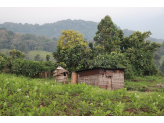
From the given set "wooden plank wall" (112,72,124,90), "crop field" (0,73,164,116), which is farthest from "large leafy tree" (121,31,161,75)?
"crop field" (0,73,164,116)

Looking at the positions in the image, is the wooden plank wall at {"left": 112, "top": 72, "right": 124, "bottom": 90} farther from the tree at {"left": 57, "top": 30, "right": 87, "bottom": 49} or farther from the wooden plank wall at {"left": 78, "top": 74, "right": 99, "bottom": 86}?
the tree at {"left": 57, "top": 30, "right": 87, "bottom": 49}

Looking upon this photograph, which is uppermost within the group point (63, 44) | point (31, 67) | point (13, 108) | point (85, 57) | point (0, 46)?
point (0, 46)

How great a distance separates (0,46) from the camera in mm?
83000

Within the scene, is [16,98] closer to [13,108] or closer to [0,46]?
[13,108]

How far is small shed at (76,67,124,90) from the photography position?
16.0 metres

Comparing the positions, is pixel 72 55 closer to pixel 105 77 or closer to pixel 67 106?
pixel 105 77

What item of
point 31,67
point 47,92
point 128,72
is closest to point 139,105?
point 47,92

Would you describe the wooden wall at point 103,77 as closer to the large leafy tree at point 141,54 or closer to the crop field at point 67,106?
the crop field at point 67,106

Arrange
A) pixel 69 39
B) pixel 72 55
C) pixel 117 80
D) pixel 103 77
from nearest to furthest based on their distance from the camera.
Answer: pixel 103 77 < pixel 117 80 < pixel 72 55 < pixel 69 39

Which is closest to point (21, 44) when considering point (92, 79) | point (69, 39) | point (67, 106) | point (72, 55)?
point (69, 39)

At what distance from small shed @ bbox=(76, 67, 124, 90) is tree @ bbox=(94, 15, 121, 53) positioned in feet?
36.2

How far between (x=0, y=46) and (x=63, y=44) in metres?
67.3

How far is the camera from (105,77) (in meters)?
16.3

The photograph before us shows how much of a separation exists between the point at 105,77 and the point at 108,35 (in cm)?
1387
